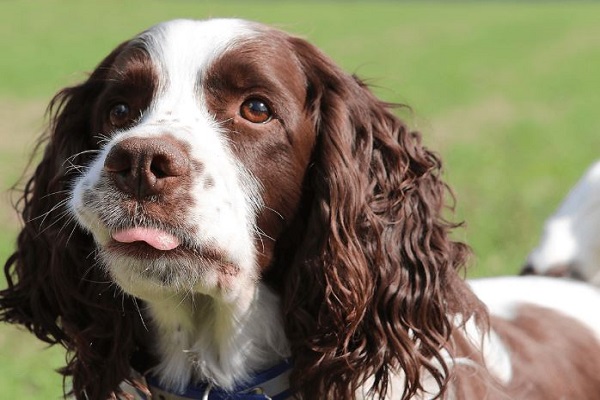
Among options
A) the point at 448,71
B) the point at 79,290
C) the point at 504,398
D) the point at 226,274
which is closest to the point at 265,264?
the point at 226,274

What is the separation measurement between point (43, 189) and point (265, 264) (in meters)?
0.98

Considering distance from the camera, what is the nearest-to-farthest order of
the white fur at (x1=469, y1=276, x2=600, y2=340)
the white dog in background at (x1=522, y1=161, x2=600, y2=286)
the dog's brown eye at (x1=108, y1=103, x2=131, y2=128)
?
the dog's brown eye at (x1=108, y1=103, x2=131, y2=128), the white fur at (x1=469, y1=276, x2=600, y2=340), the white dog in background at (x1=522, y1=161, x2=600, y2=286)

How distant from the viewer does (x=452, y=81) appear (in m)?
22.2

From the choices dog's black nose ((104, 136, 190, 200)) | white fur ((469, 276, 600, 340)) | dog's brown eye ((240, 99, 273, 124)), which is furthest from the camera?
white fur ((469, 276, 600, 340))

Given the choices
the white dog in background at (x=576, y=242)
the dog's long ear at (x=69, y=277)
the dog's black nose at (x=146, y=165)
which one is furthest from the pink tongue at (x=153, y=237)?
the white dog in background at (x=576, y=242)

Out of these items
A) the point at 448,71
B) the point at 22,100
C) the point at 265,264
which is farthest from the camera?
the point at 448,71

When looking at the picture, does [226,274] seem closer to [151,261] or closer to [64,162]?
[151,261]

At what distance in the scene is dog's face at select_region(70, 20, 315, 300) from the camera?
3.23 metres

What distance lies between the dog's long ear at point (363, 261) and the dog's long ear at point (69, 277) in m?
0.67

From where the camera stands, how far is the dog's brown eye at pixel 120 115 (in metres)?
3.73

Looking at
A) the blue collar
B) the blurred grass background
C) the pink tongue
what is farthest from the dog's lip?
the blurred grass background

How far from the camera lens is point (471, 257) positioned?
160 inches

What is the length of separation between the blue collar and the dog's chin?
1.64ft

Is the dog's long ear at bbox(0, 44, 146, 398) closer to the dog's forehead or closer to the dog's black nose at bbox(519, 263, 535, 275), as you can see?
the dog's forehead
